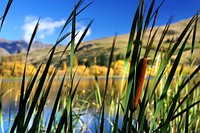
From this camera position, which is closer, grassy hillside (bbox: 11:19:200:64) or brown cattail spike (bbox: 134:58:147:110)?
brown cattail spike (bbox: 134:58:147:110)

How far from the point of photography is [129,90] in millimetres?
765

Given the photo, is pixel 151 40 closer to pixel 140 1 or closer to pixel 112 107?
pixel 140 1

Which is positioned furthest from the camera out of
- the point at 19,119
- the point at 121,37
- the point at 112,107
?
the point at 121,37

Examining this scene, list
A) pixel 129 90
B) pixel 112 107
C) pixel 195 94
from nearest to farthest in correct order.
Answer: pixel 129 90
pixel 195 94
pixel 112 107

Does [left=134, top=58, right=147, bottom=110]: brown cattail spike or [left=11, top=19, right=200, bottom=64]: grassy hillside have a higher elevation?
[left=11, top=19, right=200, bottom=64]: grassy hillside

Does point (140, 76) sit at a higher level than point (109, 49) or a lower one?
lower

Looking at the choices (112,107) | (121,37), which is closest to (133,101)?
(112,107)

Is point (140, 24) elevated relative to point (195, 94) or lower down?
elevated

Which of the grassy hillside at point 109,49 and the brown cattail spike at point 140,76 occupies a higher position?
the grassy hillside at point 109,49

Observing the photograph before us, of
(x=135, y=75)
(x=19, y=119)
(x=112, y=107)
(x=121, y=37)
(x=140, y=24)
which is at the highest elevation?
(x=121, y=37)

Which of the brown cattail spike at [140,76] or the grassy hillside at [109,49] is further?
the grassy hillside at [109,49]

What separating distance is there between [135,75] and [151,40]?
0.17 meters

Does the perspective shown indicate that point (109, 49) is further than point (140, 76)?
Yes

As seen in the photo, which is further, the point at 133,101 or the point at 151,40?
the point at 151,40
